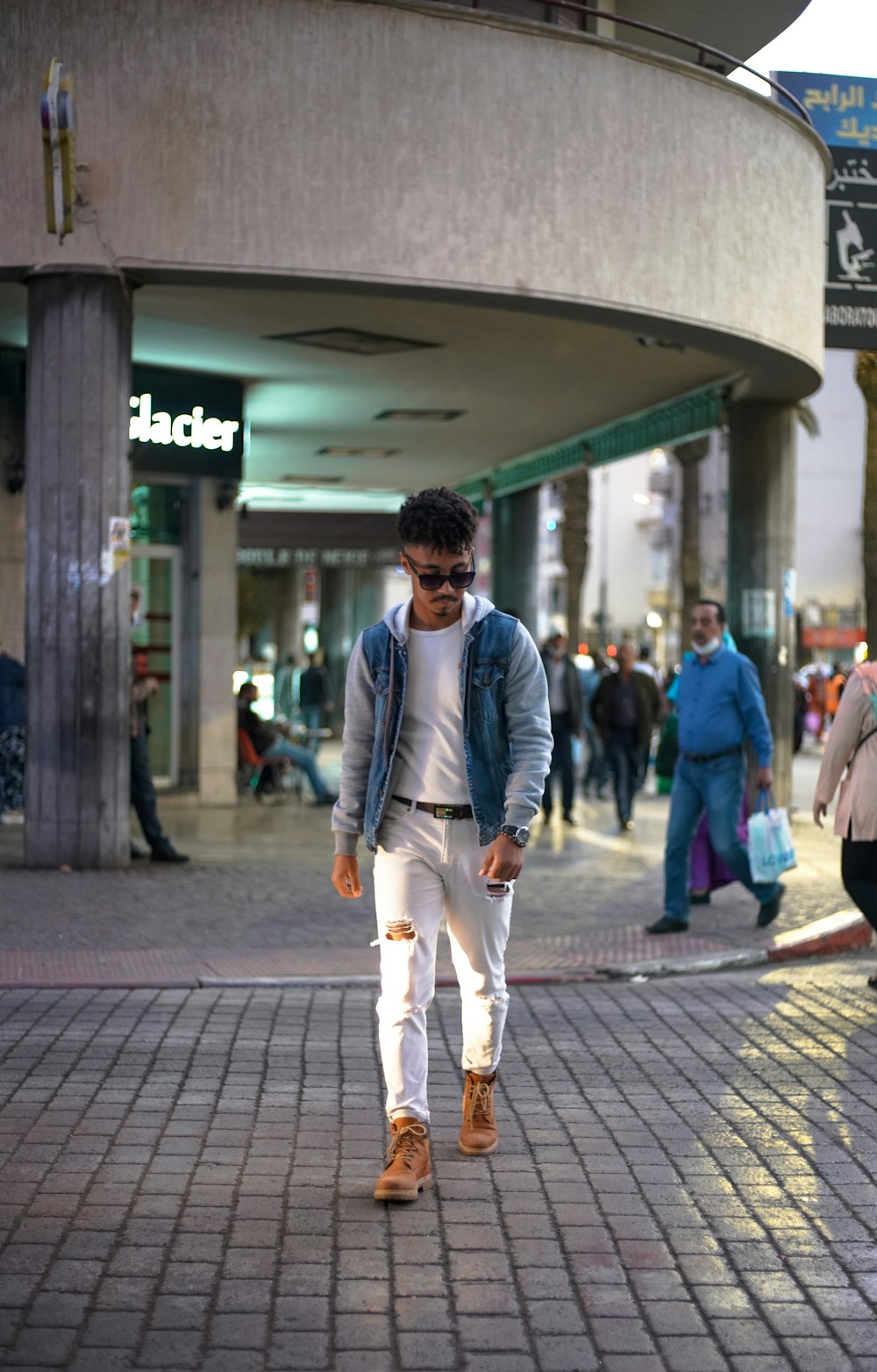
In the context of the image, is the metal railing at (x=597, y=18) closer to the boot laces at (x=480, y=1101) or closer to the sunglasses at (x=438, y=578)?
the sunglasses at (x=438, y=578)

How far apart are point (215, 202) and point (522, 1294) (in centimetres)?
914

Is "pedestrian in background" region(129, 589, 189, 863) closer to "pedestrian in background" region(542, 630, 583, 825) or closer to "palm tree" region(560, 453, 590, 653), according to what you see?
"pedestrian in background" region(542, 630, 583, 825)

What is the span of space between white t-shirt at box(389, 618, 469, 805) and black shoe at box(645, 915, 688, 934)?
5.29 m

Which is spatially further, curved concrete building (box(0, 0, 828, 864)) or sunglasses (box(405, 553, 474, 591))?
curved concrete building (box(0, 0, 828, 864))

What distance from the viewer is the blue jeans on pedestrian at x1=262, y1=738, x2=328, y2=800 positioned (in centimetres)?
1852

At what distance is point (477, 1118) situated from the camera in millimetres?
5609

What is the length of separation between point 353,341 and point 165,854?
4.81 meters

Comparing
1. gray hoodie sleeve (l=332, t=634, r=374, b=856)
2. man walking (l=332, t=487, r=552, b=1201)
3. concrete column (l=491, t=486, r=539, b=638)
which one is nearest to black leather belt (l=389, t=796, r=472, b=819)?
man walking (l=332, t=487, r=552, b=1201)

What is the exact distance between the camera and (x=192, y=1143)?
570 cm

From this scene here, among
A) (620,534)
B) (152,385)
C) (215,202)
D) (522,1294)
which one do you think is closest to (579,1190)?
(522,1294)

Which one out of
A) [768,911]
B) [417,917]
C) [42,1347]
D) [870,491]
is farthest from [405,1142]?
[870,491]

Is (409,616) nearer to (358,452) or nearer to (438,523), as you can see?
(438,523)

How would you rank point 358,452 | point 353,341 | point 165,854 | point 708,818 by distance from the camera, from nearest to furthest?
point 708,818
point 165,854
point 353,341
point 358,452

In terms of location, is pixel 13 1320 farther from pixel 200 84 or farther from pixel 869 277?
pixel 869 277
